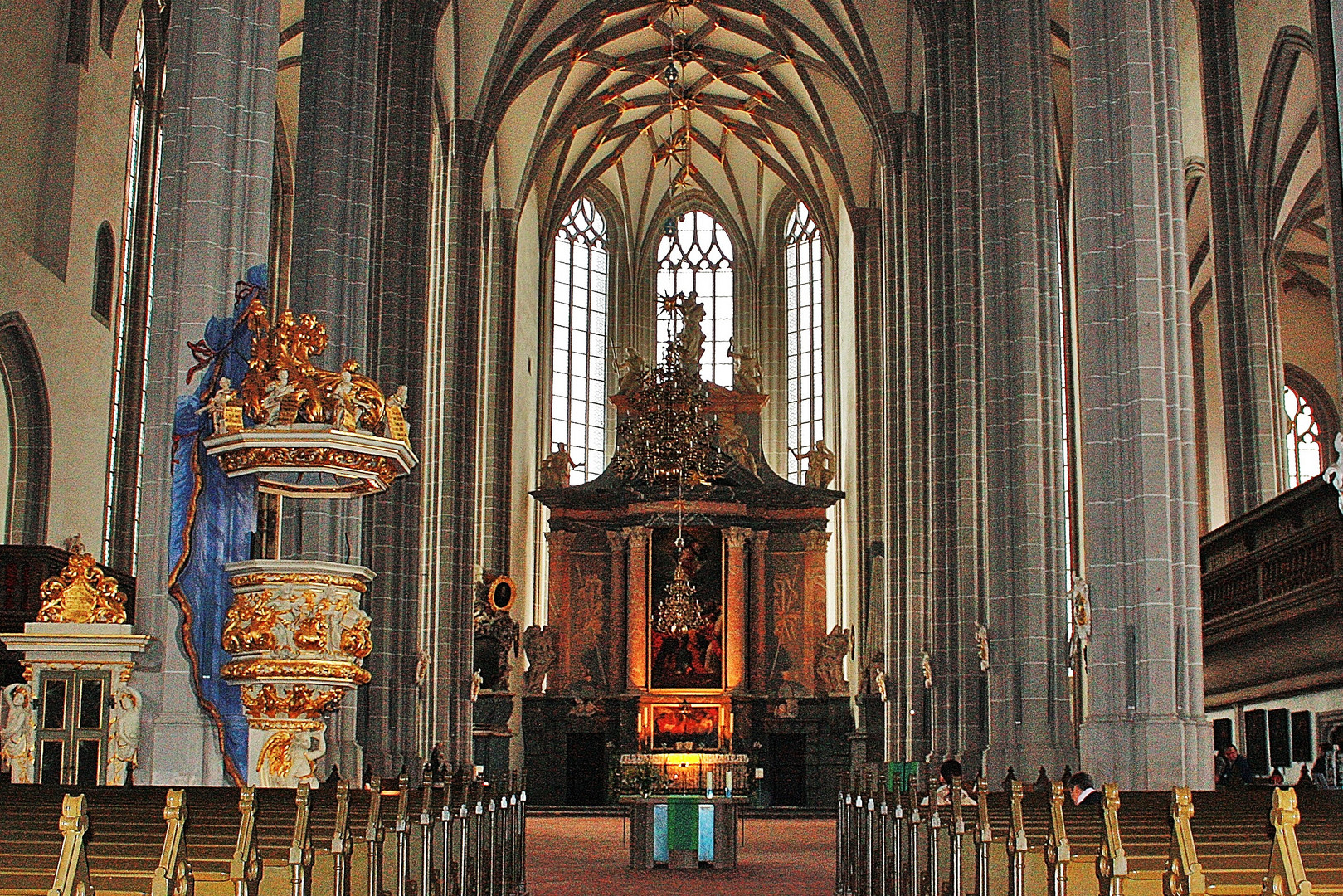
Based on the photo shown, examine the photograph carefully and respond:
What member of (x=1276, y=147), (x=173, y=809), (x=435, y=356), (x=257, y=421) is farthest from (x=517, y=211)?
(x=173, y=809)

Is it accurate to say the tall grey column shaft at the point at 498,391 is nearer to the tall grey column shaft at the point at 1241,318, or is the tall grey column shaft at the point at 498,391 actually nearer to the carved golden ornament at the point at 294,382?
the tall grey column shaft at the point at 1241,318

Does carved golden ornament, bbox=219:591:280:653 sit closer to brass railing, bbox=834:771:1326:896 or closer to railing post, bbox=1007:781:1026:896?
brass railing, bbox=834:771:1326:896

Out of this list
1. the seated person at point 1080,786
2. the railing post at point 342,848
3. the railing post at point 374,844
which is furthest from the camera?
the seated person at point 1080,786

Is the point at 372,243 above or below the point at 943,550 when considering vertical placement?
above

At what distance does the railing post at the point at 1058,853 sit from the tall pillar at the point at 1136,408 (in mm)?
5612

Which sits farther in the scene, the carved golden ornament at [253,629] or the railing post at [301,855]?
the carved golden ornament at [253,629]

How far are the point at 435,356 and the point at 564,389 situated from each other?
364 inches

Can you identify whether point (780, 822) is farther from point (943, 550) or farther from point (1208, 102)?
point (1208, 102)

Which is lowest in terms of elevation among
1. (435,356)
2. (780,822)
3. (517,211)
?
(780,822)

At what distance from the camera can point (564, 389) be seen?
37.1 metres

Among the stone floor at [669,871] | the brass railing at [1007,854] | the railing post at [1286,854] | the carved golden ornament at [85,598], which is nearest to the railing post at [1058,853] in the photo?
the brass railing at [1007,854]

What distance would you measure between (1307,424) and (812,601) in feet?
33.7

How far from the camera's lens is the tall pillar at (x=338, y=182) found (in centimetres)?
1673

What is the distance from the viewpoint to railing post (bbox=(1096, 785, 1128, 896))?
5.93 metres
